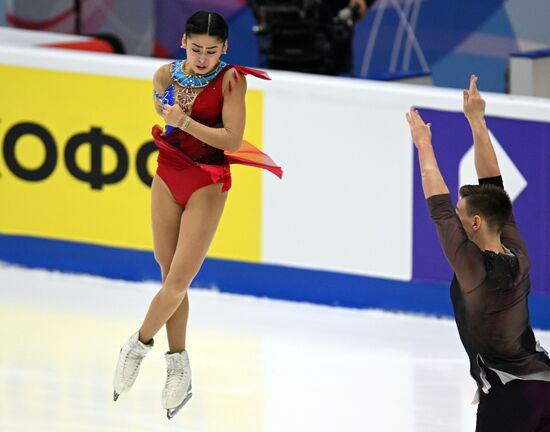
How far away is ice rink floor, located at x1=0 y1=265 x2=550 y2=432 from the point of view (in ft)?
20.1

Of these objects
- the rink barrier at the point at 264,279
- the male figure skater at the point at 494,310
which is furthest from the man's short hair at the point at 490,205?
the rink barrier at the point at 264,279

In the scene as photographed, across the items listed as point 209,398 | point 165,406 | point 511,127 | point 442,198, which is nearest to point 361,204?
point 511,127

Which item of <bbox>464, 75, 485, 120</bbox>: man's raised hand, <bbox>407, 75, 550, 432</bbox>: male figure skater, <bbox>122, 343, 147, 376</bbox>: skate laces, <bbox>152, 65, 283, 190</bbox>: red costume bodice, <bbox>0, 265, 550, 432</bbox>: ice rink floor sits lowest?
<bbox>0, 265, 550, 432</bbox>: ice rink floor

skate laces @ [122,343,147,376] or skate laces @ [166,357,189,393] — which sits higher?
skate laces @ [122,343,147,376]

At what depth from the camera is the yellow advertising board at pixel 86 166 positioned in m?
8.06

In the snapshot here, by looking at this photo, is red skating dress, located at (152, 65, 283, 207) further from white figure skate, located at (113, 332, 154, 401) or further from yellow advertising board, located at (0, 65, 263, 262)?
yellow advertising board, located at (0, 65, 263, 262)

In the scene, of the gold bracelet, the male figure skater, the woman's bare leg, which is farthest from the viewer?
the woman's bare leg

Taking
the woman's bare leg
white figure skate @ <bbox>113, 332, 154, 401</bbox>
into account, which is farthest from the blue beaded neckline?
white figure skate @ <bbox>113, 332, 154, 401</bbox>

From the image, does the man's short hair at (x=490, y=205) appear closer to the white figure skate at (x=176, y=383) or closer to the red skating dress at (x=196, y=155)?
the red skating dress at (x=196, y=155)

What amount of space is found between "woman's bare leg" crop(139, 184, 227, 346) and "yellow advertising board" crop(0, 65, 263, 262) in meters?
2.52

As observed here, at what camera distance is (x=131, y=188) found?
8227mm

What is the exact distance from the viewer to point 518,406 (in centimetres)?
445

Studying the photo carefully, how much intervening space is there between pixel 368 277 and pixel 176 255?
8.45 feet

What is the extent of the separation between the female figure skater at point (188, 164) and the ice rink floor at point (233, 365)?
→ 0.59 meters
